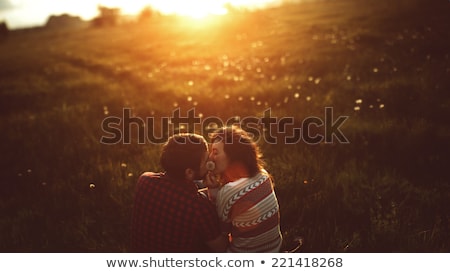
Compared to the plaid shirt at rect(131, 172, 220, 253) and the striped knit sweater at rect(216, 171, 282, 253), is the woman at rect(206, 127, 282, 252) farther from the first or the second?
the plaid shirt at rect(131, 172, 220, 253)

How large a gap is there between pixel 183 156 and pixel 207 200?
→ 1.07 feet

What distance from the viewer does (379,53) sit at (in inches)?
280

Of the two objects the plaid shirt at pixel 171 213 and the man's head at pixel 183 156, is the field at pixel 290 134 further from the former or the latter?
the man's head at pixel 183 156

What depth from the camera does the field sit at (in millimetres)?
3137

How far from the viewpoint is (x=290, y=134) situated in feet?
14.7

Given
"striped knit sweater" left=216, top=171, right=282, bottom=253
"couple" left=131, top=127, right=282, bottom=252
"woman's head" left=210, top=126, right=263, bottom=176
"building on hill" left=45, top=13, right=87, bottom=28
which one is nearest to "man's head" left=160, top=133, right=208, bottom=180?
"couple" left=131, top=127, right=282, bottom=252

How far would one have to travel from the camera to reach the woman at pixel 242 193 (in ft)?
7.89

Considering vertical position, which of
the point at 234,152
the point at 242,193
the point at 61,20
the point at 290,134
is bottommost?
the point at 290,134

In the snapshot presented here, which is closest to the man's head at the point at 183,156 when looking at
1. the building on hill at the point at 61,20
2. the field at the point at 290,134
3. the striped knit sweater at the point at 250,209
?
the striped knit sweater at the point at 250,209

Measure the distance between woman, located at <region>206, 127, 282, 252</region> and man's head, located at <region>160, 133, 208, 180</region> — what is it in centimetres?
16

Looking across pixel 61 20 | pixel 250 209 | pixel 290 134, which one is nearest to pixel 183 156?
pixel 250 209

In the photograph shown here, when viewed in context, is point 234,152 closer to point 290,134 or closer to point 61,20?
point 290,134

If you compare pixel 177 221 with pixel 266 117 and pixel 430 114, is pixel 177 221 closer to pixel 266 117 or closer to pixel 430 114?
pixel 266 117
